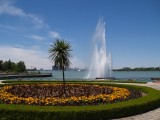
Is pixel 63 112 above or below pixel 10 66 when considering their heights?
below

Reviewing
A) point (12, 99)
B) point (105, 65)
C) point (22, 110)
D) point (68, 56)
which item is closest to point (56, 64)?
point (68, 56)

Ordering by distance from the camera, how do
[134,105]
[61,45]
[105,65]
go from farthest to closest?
[105,65] → [61,45] → [134,105]

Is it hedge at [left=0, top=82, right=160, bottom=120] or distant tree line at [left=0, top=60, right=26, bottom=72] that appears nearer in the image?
hedge at [left=0, top=82, right=160, bottom=120]

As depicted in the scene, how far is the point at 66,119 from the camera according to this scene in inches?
424

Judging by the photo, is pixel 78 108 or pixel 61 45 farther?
pixel 61 45

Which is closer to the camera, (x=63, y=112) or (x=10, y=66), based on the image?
(x=63, y=112)

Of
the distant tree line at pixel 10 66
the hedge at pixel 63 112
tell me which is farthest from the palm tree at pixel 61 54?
the distant tree line at pixel 10 66

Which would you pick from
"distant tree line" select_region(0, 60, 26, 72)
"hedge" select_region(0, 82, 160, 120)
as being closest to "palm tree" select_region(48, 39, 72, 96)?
"hedge" select_region(0, 82, 160, 120)

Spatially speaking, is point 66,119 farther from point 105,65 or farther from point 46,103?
point 105,65

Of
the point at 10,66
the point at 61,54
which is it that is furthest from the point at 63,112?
the point at 10,66

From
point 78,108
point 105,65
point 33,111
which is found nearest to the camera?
point 33,111

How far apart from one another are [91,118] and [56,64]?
8552 millimetres

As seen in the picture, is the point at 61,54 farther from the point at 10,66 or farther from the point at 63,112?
the point at 10,66

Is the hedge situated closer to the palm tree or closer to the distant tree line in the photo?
the palm tree
